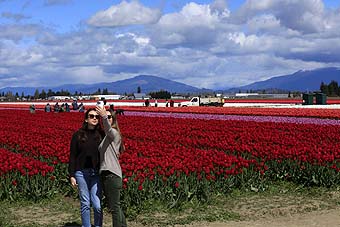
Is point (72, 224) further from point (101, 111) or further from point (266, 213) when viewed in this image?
point (266, 213)

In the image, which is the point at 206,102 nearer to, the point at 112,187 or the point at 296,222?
the point at 296,222

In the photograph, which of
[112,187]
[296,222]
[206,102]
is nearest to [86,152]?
[112,187]

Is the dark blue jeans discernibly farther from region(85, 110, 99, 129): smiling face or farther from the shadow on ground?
the shadow on ground

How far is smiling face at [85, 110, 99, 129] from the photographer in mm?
6660

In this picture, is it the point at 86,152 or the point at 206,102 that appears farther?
the point at 206,102

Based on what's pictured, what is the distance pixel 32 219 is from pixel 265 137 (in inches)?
358

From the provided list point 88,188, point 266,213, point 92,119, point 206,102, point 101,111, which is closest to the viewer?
point 101,111

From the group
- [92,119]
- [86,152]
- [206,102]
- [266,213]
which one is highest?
[92,119]

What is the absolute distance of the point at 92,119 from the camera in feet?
22.0

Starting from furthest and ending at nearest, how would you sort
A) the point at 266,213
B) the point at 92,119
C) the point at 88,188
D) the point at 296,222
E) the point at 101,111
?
the point at 266,213
the point at 296,222
the point at 88,188
the point at 92,119
the point at 101,111

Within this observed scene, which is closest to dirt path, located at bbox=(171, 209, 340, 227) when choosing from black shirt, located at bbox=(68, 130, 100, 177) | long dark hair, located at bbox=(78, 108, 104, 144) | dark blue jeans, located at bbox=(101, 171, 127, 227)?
dark blue jeans, located at bbox=(101, 171, 127, 227)

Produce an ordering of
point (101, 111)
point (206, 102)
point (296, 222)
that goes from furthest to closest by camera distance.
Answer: point (206, 102) < point (296, 222) < point (101, 111)

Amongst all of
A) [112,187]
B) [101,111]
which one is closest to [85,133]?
[101,111]

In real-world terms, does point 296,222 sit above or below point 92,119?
below
